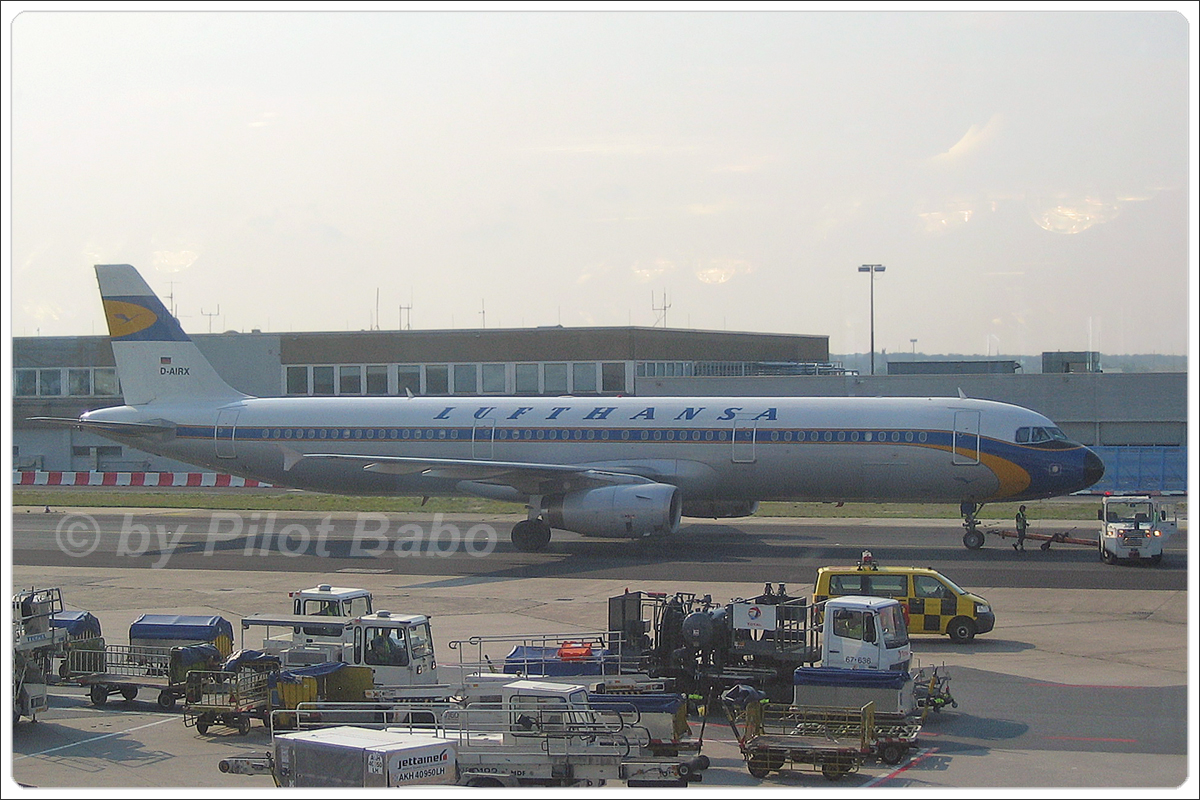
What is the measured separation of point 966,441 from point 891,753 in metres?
22.4

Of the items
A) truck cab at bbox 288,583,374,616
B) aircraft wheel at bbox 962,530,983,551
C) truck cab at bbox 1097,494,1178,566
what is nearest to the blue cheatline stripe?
aircraft wheel at bbox 962,530,983,551

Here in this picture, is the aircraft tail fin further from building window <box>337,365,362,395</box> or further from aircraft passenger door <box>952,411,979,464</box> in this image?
aircraft passenger door <box>952,411,979,464</box>

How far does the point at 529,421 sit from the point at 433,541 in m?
5.36

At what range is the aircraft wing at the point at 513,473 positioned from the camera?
3791cm

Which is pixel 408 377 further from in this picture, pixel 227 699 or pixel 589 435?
pixel 227 699

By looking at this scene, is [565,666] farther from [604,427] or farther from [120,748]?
[604,427]

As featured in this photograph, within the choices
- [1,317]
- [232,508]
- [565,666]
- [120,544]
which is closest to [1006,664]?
[565,666]

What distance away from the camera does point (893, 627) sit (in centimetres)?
2056

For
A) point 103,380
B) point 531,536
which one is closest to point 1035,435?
point 531,536

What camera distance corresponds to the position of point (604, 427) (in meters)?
41.1

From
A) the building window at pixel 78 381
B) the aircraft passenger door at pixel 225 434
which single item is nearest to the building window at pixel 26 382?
the building window at pixel 78 381

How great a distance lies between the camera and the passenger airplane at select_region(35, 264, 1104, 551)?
38.0m

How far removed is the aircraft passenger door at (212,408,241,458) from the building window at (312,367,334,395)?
2633 cm

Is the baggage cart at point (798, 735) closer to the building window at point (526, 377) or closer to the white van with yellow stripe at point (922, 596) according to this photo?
the white van with yellow stripe at point (922, 596)
